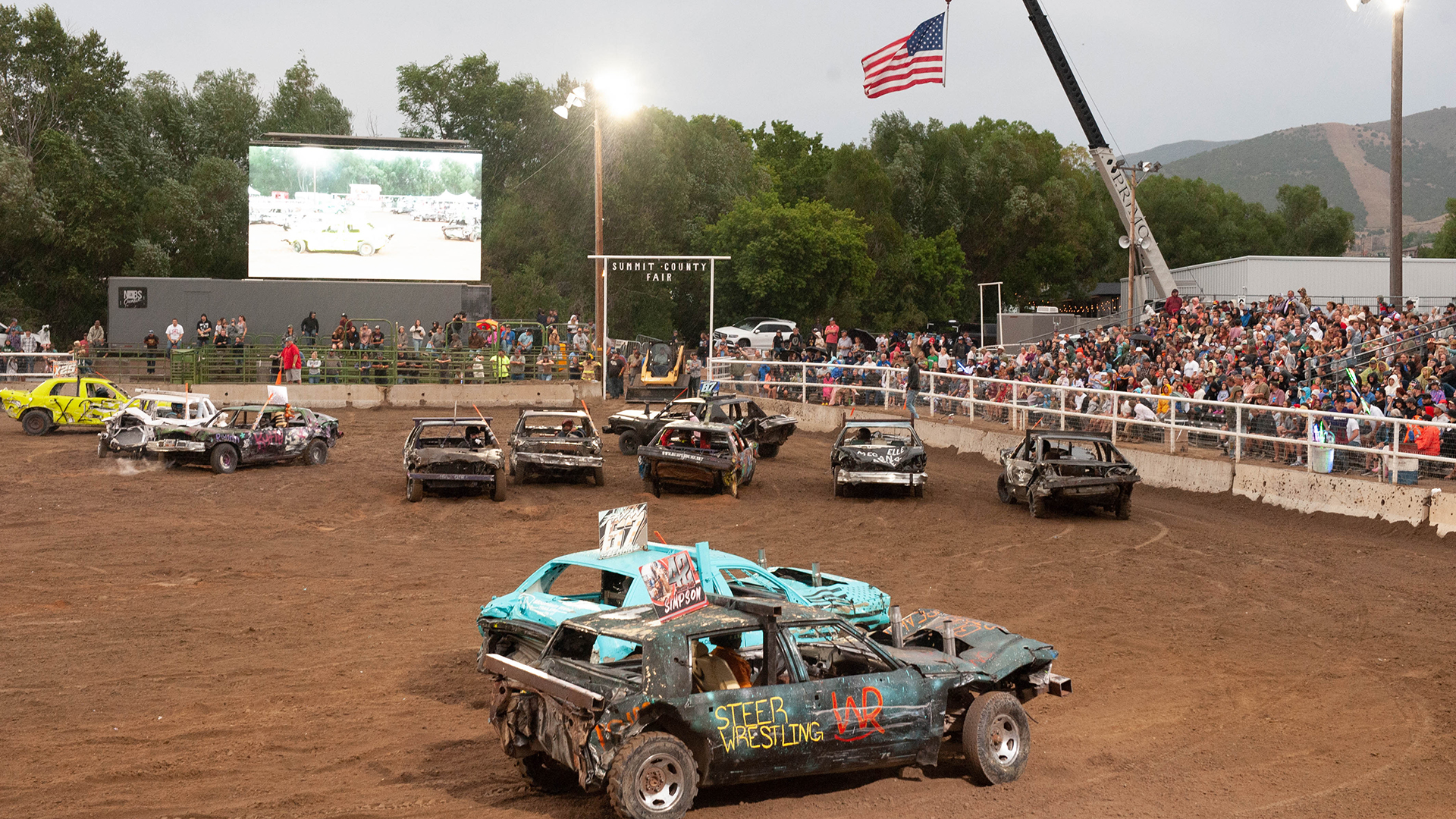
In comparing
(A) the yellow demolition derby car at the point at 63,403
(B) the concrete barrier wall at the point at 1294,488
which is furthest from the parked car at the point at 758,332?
(A) the yellow demolition derby car at the point at 63,403

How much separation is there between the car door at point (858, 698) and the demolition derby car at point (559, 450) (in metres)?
13.8

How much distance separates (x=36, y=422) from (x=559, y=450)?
48.2 ft

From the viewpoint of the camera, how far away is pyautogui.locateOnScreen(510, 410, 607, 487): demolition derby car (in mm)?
21422

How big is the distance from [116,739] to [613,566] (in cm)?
361

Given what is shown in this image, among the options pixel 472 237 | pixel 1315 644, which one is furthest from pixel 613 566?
pixel 472 237

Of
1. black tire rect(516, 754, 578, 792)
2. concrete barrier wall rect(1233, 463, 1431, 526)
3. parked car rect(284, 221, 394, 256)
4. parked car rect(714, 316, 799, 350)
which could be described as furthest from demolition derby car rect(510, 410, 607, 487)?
parked car rect(714, 316, 799, 350)

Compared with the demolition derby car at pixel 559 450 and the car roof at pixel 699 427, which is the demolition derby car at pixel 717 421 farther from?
the car roof at pixel 699 427

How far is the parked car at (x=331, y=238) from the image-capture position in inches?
1724

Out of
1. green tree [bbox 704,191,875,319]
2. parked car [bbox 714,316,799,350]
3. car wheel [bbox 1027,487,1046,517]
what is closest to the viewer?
car wheel [bbox 1027,487,1046,517]

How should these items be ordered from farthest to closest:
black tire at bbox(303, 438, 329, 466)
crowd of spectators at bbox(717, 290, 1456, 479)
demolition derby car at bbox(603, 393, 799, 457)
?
demolition derby car at bbox(603, 393, 799, 457) < black tire at bbox(303, 438, 329, 466) < crowd of spectators at bbox(717, 290, 1456, 479)

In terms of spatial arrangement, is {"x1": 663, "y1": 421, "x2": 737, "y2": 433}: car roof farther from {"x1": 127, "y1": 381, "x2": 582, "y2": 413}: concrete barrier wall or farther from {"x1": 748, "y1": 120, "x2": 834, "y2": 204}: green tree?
{"x1": 748, "y1": 120, "x2": 834, "y2": 204}: green tree

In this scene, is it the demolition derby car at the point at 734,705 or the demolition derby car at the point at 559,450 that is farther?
the demolition derby car at the point at 559,450

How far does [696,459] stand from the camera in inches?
805

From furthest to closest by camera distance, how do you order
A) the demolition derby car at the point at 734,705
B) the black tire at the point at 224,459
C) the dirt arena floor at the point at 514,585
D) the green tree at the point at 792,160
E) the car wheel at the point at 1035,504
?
the green tree at the point at 792,160
the black tire at the point at 224,459
the car wheel at the point at 1035,504
the dirt arena floor at the point at 514,585
the demolition derby car at the point at 734,705
